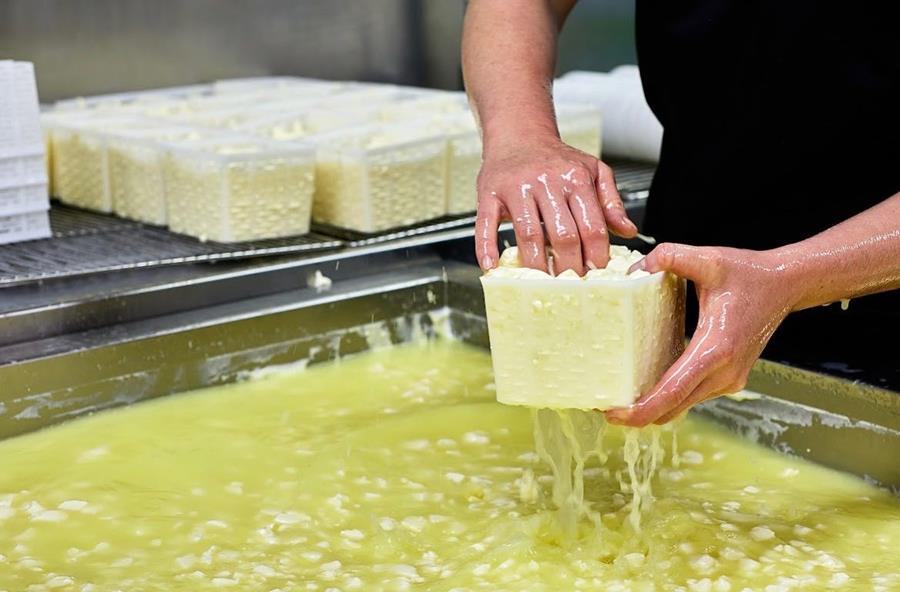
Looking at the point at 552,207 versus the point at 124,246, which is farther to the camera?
the point at 124,246

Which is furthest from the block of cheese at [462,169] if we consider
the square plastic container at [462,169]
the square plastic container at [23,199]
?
the square plastic container at [23,199]

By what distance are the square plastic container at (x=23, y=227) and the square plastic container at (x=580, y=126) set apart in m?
1.18

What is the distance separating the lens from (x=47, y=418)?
200 centimetres

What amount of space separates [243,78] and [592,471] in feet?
6.37

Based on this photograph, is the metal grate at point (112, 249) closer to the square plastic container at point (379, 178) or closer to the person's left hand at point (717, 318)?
the square plastic container at point (379, 178)

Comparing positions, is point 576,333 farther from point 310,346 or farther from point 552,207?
point 310,346

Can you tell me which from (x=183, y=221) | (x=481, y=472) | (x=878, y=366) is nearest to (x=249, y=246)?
(x=183, y=221)

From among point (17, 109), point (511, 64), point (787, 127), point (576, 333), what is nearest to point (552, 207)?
point (576, 333)

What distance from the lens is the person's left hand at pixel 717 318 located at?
141 cm

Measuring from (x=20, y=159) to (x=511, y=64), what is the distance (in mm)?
1060

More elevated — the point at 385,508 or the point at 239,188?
the point at 239,188

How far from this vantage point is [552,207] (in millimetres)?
1536

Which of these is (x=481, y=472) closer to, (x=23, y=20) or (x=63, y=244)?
(x=63, y=244)

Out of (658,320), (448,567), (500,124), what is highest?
(500,124)
